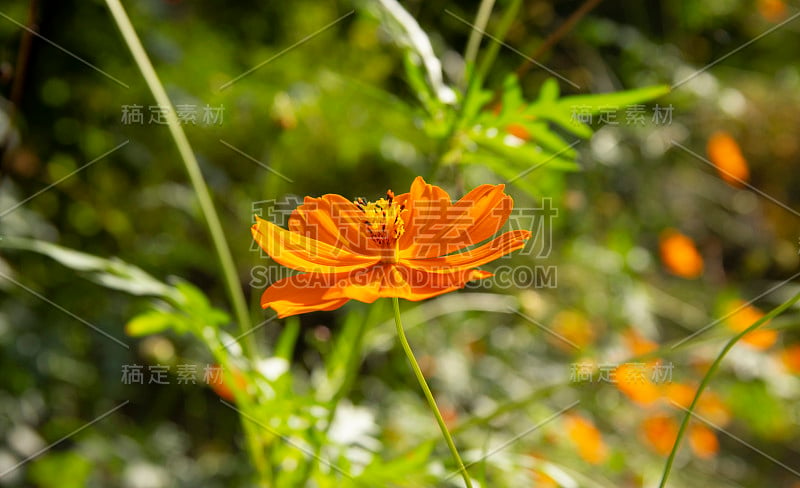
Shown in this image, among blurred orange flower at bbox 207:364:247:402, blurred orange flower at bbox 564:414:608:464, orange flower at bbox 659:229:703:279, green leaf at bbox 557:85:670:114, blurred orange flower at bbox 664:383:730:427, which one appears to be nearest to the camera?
green leaf at bbox 557:85:670:114

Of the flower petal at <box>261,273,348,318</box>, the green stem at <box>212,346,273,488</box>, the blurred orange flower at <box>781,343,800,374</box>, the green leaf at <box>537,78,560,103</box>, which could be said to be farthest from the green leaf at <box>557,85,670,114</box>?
the blurred orange flower at <box>781,343,800,374</box>

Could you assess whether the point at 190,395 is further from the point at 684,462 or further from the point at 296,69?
the point at 684,462

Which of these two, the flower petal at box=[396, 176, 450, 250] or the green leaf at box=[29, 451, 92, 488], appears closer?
the flower petal at box=[396, 176, 450, 250]


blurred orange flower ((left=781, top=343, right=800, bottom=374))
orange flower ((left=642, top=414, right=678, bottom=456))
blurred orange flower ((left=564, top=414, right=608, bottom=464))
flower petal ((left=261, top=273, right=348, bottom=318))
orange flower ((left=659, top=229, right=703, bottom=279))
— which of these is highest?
flower petal ((left=261, top=273, right=348, bottom=318))

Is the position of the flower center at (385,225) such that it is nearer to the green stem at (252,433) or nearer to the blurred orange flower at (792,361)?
the green stem at (252,433)

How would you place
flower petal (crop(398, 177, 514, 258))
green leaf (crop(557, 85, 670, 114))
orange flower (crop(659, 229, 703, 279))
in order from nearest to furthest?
flower petal (crop(398, 177, 514, 258)) → green leaf (crop(557, 85, 670, 114)) → orange flower (crop(659, 229, 703, 279))

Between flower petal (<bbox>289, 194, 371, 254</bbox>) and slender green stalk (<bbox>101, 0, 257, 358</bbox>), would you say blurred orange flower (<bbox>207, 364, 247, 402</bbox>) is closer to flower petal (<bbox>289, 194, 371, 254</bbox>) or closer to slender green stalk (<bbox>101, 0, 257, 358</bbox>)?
slender green stalk (<bbox>101, 0, 257, 358</bbox>)

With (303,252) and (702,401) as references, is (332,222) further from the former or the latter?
(702,401)

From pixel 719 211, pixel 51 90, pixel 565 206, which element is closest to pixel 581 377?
pixel 565 206
